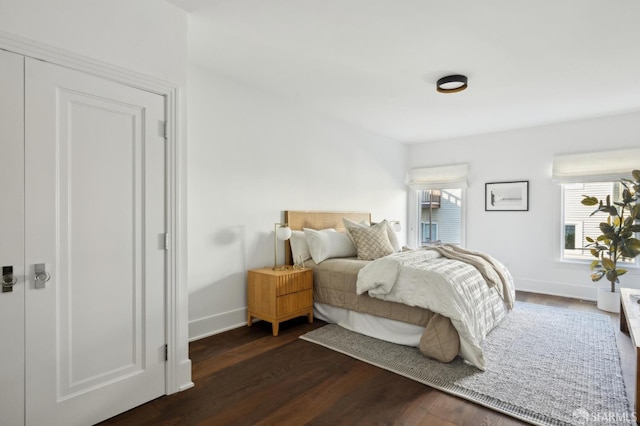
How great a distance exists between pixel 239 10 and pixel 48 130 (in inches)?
54.8

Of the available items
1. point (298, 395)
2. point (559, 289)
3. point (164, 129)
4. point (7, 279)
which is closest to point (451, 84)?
point (164, 129)

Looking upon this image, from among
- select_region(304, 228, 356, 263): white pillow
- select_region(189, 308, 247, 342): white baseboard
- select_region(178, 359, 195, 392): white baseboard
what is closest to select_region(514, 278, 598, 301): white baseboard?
select_region(304, 228, 356, 263): white pillow

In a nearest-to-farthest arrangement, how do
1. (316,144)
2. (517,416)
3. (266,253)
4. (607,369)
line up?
1. (517,416)
2. (607,369)
3. (266,253)
4. (316,144)

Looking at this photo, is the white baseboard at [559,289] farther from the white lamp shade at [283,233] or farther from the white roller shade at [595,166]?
the white lamp shade at [283,233]

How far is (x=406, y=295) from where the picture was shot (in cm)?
292

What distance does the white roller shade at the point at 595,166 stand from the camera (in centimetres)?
446

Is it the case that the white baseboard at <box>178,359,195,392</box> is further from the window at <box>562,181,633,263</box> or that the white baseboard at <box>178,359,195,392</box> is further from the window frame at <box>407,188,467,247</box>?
the window at <box>562,181,633,263</box>

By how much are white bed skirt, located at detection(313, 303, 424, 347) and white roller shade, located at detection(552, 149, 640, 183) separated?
3611 millimetres

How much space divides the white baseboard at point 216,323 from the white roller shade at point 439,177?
4153 mm

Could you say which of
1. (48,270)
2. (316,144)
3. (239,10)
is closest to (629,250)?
(316,144)

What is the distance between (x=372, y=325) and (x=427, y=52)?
96.4 inches

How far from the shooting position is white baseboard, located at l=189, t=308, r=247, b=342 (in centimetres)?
318

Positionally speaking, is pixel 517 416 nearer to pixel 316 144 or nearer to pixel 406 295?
pixel 406 295

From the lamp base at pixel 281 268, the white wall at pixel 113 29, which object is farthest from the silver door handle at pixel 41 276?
the lamp base at pixel 281 268
